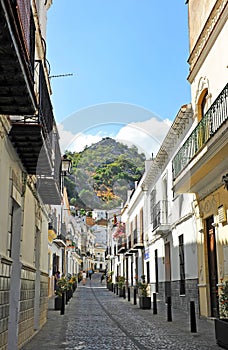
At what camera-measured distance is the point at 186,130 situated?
51.9ft

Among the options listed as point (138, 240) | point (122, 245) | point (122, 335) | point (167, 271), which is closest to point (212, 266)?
point (122, 335)

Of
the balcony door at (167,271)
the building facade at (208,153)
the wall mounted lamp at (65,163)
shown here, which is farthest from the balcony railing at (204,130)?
the balcony door at (167,271)

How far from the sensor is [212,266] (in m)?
12.9

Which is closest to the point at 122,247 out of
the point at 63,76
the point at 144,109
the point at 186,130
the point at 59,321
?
the point at 186,130

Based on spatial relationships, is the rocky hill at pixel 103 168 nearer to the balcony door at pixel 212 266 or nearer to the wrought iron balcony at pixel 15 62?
the wrought iron balcony at pixel 15 62

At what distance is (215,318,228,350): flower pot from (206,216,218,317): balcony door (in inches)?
175

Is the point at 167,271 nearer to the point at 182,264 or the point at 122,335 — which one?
the point at 182,264

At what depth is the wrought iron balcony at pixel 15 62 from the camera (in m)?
3.69

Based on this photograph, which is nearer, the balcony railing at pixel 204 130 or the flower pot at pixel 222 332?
the flower pot at pixel 222 332

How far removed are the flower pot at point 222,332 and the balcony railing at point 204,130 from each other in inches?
155

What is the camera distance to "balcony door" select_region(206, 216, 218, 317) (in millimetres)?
12508

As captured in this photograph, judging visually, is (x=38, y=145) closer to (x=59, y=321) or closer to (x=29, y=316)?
(x=29, y=316)

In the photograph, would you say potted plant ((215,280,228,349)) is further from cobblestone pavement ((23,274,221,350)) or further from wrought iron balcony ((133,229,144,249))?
wrought iron balcony ((133,229,144,249))

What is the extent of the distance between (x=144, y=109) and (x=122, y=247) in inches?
1051
